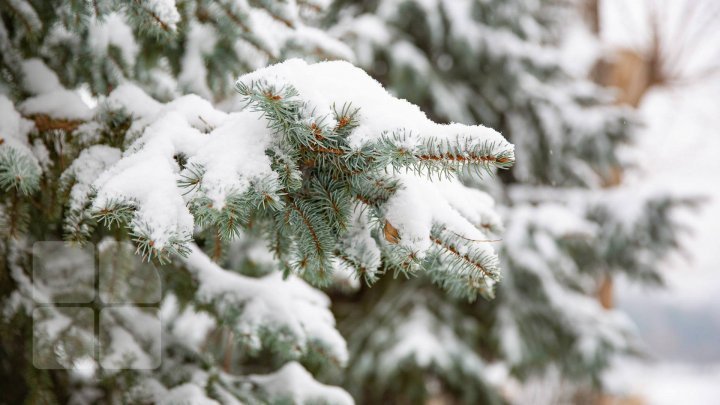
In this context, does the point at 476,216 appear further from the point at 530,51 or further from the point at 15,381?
the point at 530,51

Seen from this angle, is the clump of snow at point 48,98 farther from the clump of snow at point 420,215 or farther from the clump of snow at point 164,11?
the clump of snow at point 420,215

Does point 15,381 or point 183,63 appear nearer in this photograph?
point 15,381

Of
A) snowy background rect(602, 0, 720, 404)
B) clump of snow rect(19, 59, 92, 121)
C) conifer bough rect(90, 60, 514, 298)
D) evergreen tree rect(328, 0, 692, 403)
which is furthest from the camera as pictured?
snowy background rect(602, 0, 720, 404)

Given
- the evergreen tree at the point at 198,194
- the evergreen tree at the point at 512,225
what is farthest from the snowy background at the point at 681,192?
the evergreen tree at the point at 198,194

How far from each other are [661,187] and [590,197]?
1.37 feet

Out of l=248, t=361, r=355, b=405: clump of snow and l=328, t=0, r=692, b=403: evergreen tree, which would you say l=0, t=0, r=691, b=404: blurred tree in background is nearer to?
l=248, t=361, r=355, b=405: clump of snow

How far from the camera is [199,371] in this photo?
1322 mm

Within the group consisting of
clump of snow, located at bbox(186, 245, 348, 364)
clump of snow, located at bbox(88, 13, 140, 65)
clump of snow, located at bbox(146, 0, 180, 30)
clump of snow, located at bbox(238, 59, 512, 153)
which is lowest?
clump of snow, located at bbox(186, 245, 348, 364)

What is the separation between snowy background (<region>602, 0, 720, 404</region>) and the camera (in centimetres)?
442

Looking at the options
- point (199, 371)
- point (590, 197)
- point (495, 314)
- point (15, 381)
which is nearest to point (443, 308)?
point (495, 314)

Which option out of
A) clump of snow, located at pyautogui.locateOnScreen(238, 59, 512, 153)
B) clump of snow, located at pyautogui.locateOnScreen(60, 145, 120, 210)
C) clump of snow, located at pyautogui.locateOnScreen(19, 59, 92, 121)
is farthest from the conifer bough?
clump of snow, located at pyautogui.locateOnScreen(19, 59, 92, 121)

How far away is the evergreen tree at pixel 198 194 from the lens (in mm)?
726

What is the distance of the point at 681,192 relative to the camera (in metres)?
3.29

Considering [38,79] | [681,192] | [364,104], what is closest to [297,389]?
[364,104]
